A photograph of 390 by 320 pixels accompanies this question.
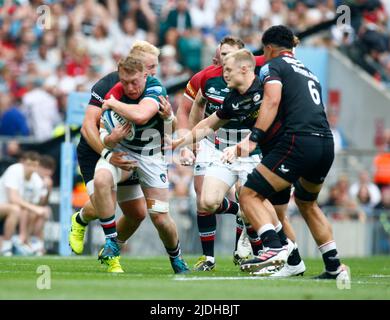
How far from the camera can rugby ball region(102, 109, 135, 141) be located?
1089 cm

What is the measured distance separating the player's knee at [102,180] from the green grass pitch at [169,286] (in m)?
0.84

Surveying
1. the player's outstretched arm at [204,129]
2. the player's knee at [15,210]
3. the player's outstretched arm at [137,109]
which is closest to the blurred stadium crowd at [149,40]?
the player's knee at [15,210]

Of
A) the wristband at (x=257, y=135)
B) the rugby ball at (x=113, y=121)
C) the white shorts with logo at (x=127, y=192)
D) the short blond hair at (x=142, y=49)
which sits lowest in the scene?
the white shorts with logo at (x=127, y=192)

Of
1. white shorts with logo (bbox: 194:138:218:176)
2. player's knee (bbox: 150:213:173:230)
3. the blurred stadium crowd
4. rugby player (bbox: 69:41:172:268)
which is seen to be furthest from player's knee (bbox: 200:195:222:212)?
the blurred stadium crowd

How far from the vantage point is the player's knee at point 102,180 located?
10922 mm

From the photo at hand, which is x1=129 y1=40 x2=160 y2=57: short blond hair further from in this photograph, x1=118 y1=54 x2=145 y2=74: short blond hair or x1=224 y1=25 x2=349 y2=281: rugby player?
x1=224 y1=25 x2=349 y2=281: rugby player

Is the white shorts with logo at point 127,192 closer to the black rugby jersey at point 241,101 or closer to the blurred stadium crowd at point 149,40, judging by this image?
the black rugby jersey at point 241,101

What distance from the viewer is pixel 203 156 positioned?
12852mm

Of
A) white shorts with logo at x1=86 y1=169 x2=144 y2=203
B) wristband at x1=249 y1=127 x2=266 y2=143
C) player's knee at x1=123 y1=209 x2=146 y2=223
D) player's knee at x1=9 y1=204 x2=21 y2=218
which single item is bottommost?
player's knee at x1=9 y1=204 x2=21 y2=218

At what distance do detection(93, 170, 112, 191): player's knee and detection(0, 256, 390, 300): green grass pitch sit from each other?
0.84 metres

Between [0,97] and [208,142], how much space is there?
861 cm
